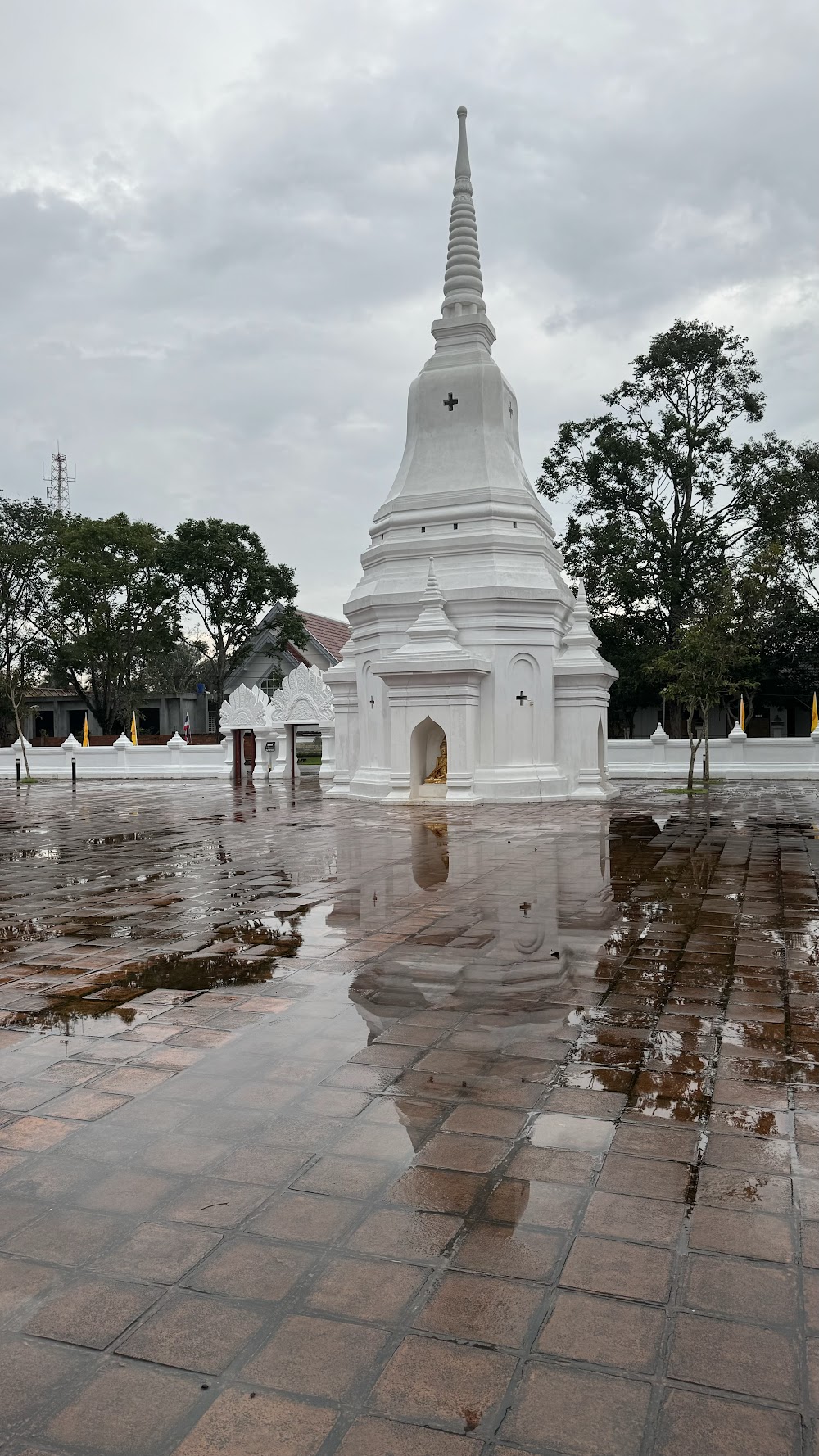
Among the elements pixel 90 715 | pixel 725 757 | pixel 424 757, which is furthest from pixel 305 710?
pixel 90 715

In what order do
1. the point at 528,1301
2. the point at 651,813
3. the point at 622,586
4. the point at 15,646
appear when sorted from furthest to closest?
the point at 15,646 → the point at 622,586 → the point at 651,813 → the point at 528,1301

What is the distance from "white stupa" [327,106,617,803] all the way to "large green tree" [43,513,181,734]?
697 inches

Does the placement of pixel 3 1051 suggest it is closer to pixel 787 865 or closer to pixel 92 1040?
pixel 92 1040

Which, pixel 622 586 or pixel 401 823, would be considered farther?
pixel 622 586

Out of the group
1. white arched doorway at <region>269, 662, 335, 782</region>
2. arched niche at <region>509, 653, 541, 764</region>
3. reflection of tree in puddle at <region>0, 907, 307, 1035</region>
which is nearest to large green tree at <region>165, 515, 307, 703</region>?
white arched doorway at <region>269, 662, 335, 782</region>

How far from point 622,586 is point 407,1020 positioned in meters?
28.5

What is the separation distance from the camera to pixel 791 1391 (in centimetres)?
232

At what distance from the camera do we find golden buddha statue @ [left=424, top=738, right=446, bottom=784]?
2109 cm

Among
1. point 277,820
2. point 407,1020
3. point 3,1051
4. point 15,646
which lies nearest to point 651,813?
point 277,820

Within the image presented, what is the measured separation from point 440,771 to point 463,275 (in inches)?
447

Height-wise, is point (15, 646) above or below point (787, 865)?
above

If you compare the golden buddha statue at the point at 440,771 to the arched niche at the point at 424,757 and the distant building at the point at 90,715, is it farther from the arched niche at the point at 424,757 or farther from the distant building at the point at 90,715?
the distant building at the point at 90,715

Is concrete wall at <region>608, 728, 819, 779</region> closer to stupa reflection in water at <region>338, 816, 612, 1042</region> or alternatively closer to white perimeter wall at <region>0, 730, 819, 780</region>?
white perimeter wall at <region>0, 730, 819, 780</region>

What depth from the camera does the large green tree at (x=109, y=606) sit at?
37.6m
